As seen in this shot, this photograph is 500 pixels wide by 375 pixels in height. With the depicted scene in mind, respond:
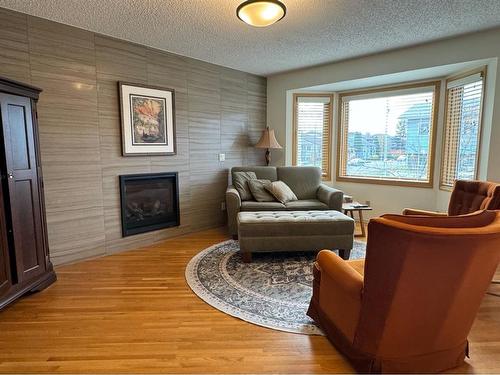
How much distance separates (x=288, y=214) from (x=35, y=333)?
241 cm

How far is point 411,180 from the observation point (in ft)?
14.8

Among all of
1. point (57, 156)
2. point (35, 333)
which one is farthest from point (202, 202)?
point (35, 333)

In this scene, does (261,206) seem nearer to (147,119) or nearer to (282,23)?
(147,119)

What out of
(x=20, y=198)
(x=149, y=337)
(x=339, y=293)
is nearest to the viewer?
(x=339, y=293)

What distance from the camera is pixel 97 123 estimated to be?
331cm

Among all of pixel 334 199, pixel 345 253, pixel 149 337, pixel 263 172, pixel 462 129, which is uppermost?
pixel 462 129

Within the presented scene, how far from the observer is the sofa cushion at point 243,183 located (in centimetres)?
419

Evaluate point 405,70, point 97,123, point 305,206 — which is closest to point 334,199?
point 305,206

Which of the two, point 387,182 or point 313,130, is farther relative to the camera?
point 313,130

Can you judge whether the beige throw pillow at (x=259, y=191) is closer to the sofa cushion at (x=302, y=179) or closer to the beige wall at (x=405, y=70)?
the sofa cushion at (x=302, y=179)

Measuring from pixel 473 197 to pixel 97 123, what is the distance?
12.4 feet

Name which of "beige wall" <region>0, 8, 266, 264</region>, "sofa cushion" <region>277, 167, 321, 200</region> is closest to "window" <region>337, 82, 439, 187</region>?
"sofa cushion" <region>277, 167, 321, 200</region>

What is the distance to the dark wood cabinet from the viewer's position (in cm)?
218

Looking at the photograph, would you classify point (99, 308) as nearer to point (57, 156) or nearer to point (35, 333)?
point (35, 333)
